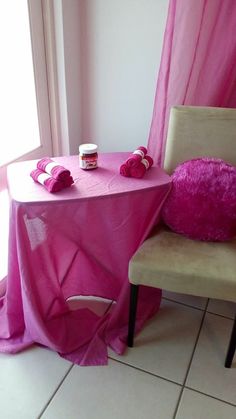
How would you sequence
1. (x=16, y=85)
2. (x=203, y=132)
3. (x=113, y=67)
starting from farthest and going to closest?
(x=113, y=67) < (x=16, y=85) < (x=203, y=132)

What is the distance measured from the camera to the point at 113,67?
170 cm

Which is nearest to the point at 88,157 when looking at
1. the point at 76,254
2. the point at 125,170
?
the point at 125,170

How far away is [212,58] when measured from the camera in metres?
1.43

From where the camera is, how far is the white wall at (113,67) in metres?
1.57

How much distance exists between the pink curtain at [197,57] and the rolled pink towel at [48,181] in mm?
641

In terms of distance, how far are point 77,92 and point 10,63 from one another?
42 cm

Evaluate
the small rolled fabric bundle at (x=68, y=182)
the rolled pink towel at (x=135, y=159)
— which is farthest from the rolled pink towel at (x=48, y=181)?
the rolled pink towel at (x=135, y=159)

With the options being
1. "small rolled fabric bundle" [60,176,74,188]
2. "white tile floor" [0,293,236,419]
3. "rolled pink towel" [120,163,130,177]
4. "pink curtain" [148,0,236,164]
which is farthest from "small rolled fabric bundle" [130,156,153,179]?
"white tile floor" [0,293,236,419]

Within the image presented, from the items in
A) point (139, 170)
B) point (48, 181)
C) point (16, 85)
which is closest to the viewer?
point (48, 181)

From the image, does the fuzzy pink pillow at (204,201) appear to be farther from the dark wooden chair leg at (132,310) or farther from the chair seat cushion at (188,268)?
the dark wooden chair leg at (132,310)

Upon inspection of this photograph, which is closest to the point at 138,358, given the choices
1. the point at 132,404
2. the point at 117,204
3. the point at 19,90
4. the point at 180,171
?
the point at 132,404

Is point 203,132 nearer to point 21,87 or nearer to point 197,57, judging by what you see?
point 197,57

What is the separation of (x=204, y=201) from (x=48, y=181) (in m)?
0.57

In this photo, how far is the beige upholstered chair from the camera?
3.77 ft
